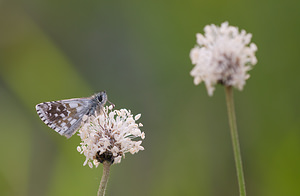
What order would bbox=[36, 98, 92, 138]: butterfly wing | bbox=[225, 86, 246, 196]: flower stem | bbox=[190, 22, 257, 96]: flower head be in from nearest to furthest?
bbox=[225, 86, 246, 196]: flower stem → bbox=[190, 22, 257, 96]: flower head → bbox=[36, 98, 92, 138]: butterfly wing

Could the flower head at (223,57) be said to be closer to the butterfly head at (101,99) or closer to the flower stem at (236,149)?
the flower stem at (236,149)

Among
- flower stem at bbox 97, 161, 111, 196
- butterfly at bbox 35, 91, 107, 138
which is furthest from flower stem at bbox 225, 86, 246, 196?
butterfly at bbox 35, 91, 107, 138

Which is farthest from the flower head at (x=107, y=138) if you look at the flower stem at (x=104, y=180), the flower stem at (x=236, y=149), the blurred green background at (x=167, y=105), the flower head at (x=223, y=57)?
the blurred green background at (x=167, y=105)

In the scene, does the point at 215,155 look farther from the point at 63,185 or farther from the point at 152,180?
the point at 63,185

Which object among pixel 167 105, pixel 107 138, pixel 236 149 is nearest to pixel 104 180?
pixel 107 138

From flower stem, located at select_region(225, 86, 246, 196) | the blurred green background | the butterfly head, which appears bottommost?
flower stem, located at select_region(225, 86, 246, 196)

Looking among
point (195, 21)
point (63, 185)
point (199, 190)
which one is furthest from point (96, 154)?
point (195, 21)

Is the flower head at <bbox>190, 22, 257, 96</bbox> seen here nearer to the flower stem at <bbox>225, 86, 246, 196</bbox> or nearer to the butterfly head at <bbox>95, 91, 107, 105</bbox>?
the flower stem at <bbox>225, 86, 246, 196</bbox>
